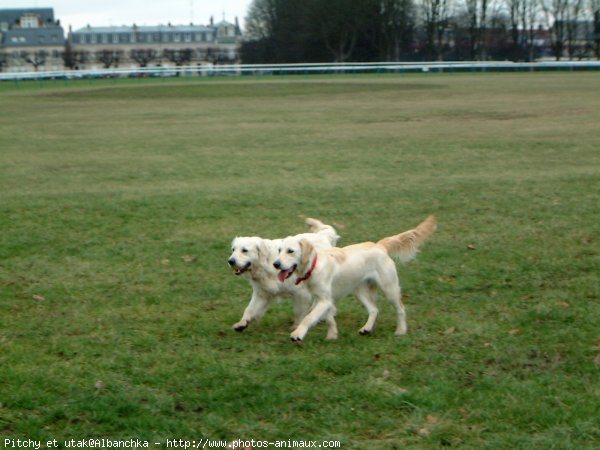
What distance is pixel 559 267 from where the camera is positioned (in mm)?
9422

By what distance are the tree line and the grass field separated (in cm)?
7335

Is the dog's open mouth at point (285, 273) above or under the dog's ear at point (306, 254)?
under

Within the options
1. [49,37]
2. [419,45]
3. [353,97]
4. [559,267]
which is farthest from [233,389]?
[49,37]

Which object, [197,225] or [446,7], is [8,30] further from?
[197,225]

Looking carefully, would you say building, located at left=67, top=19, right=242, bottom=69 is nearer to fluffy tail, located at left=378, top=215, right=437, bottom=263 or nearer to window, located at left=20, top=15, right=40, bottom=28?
window, located at left=20, top=15, right=40, bottom=28

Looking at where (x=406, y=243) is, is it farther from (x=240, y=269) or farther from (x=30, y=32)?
(x=30, y=32)

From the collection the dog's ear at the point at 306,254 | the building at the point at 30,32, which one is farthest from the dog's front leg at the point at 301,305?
the building at the point at 30,32

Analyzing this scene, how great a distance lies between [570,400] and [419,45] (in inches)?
3705

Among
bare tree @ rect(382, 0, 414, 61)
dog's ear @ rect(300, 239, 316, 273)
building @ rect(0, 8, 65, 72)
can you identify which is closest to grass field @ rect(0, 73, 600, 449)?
dog's ear @ rect(300, 239, 316, 273)

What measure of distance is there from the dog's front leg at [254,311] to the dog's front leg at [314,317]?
0.45 m

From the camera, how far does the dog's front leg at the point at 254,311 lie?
743 cm

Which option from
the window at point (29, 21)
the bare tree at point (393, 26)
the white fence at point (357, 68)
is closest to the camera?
the white fence at point (357, 68)

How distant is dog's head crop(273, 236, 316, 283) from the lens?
7051 millimetres

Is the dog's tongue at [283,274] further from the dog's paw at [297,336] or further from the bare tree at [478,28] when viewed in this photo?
the bare tree at [478,28]
